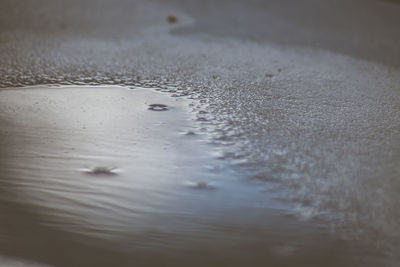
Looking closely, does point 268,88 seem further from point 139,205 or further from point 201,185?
point 139,205

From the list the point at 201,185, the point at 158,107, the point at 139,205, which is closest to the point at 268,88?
the point at 158,107

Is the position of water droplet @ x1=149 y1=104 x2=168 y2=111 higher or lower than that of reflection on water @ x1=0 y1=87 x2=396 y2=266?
higher

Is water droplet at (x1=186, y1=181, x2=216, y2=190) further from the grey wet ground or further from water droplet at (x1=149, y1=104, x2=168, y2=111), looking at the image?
water droplet at (x1=149, y1=104, x2=168, y2=111)

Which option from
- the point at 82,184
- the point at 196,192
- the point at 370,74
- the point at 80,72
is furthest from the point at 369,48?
the point at 82,184

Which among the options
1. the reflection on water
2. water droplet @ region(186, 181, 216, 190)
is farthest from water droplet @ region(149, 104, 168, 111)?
water droplet @ region(186, 181, 216, 190)

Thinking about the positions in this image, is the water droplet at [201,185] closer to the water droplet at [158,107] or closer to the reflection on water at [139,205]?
the reflection on water at [139,205]

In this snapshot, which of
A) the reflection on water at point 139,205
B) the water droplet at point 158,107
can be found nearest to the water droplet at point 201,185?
the reflection on water at point 139,205

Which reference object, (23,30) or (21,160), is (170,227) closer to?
(21,160)
